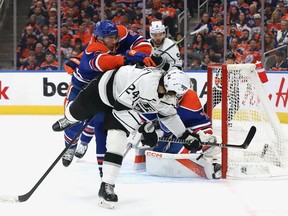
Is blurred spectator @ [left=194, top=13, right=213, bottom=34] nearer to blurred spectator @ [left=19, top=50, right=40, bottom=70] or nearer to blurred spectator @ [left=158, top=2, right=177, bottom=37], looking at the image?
blurred spectator @ [left=158, top=2, right=177, bottom=37]

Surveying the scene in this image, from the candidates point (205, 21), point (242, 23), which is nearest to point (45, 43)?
point (205, 21)

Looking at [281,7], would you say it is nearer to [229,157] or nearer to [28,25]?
[28,25]

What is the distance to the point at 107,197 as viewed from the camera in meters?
3.88

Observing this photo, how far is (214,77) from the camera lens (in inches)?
202

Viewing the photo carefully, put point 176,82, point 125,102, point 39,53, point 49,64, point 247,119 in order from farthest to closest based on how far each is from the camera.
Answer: point 39,53 < point 49,64 < point 247,119 < point 125,102 < point 176,82

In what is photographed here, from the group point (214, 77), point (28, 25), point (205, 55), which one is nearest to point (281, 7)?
point (205, 55)

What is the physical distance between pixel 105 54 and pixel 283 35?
16.0 ft

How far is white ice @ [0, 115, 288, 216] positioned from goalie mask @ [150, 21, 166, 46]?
3.13 ft

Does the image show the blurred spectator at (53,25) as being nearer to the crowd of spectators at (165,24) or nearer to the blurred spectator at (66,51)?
the crowd of spectators at (165,24)

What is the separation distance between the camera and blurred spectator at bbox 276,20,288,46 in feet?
28.5

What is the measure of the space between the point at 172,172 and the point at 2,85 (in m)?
4.48

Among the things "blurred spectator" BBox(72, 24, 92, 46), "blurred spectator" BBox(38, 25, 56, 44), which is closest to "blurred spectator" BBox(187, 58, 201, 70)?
"blurred spectator" BBox(72, 24, 92, 46)

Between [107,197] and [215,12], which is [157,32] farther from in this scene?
[215,12]

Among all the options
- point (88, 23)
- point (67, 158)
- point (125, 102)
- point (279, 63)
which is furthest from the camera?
point (88, 23)
